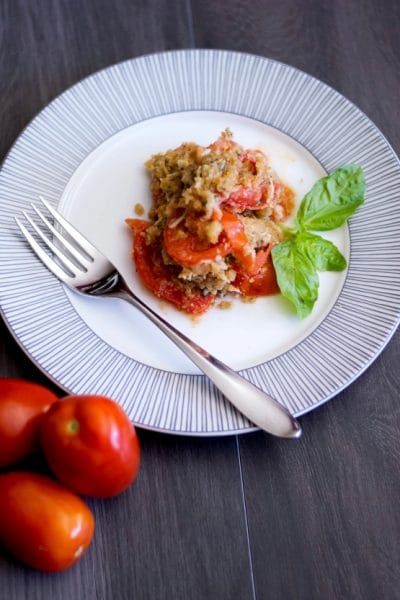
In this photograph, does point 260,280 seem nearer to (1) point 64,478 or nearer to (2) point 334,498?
(2) point 334,498

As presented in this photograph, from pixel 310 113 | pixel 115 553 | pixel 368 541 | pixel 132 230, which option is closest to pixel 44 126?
pixel 132 230

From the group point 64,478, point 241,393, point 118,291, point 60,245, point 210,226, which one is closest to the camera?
point 64,478

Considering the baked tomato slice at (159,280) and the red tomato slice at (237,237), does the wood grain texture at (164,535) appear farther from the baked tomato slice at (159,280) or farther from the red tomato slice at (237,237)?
the red tomato slice at (237,237)

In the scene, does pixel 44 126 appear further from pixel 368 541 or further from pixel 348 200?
pixel 368 541

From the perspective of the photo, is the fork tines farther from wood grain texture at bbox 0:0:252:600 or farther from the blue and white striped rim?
wood grain texture at bbox 0:0:252:600

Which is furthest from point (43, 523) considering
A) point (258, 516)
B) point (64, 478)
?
point (258, 516)
